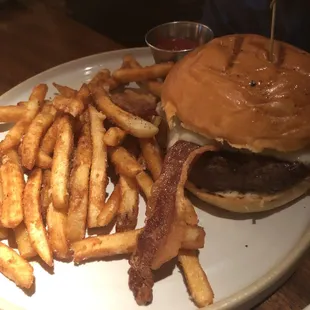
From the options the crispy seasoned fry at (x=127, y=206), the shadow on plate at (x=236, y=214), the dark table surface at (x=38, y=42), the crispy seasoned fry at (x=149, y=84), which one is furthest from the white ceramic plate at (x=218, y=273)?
the dark table surface at (x=38, y=42)

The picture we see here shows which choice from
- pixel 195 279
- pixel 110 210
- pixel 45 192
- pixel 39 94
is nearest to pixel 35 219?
pixel 45 192

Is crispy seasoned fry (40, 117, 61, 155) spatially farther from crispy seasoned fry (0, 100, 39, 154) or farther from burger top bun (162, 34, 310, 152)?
burger top bun (162, 34, 310, 152)

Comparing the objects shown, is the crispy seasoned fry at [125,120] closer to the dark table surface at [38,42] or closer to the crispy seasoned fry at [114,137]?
the crispy seasoned fry at [114,137]

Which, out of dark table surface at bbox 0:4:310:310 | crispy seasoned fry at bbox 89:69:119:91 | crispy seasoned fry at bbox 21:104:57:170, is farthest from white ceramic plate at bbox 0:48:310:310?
dark table surface at bbox 0:4:310:310

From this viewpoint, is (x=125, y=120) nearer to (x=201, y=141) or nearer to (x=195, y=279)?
(x=201, y=141)

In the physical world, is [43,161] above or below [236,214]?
above

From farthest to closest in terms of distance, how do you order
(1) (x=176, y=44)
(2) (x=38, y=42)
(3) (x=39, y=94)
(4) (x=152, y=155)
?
1. (2) (x=38, y=42)
2. (1) (x=176, y=44)
3. (3) (x=39, y=94)
4. (4) (x=152, y=155)
